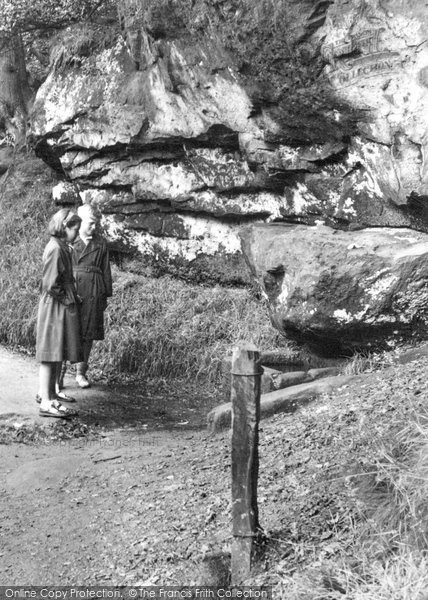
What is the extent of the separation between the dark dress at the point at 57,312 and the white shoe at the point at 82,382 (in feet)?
3.60

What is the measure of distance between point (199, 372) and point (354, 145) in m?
3.24

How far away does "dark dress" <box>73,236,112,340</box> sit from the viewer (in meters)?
8.88

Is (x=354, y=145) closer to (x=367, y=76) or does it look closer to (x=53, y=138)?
(x=367, y=76)

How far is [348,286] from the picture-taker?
8.01 metres

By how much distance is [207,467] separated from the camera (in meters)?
5.68

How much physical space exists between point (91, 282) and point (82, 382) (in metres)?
1.15

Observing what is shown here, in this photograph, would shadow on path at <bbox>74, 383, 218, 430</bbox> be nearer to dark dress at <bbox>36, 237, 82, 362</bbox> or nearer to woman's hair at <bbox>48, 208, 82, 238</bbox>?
dark dress at <bbox>36, 237, 82, 362</bbox>

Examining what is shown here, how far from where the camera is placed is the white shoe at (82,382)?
896 centimetres

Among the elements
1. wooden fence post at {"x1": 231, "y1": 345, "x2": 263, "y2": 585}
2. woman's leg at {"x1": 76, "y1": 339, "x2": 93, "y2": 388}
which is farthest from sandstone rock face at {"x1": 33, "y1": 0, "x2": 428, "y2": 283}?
wooden fence post at {"x1": 231, "y1": 345, "x2": 263, "y2": 585}

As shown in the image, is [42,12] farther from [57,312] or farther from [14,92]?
[57,312]

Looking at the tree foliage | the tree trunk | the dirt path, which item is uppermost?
the tree foliage

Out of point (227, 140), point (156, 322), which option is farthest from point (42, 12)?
point (156, 322)

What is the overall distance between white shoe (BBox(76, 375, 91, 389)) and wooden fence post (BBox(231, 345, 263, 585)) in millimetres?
4985

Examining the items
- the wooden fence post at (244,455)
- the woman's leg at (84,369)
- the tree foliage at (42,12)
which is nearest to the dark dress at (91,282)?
the woman's leg at (84,369)
